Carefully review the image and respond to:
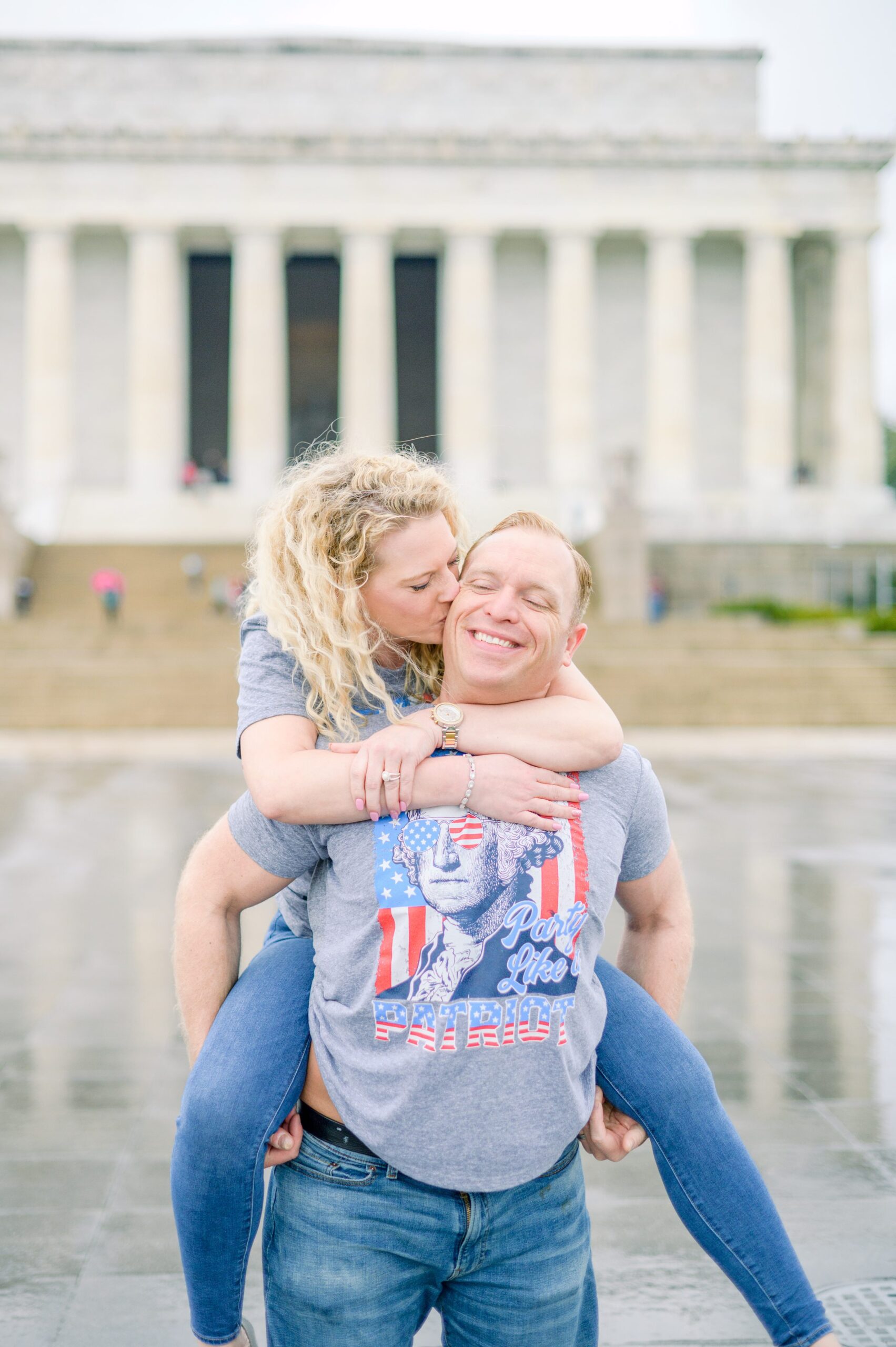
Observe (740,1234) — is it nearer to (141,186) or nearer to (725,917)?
(725,917)

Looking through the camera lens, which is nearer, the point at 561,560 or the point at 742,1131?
the point at 561,560

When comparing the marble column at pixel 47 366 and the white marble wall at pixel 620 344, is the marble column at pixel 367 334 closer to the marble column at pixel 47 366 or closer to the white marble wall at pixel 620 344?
the white marble wall at pixel 620 344

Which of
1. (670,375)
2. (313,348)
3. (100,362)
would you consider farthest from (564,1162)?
(313,348)

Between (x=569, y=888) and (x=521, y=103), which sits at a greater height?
(x=521, y=103)

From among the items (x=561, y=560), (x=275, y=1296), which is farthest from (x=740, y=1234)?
(x=561, y=560)

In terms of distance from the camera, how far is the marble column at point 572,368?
48000 millimetres

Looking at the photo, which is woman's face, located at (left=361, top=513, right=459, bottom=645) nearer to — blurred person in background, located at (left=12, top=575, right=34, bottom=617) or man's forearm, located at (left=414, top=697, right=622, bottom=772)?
Result: man's forearm, located at (left=414, top=697, right=622, bottom=772)

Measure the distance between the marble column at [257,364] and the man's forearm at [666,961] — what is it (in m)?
45.0

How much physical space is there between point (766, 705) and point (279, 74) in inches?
1584

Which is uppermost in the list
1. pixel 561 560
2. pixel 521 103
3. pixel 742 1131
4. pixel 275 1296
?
pixel 521 103

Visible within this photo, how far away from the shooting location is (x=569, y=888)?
86.0 inches

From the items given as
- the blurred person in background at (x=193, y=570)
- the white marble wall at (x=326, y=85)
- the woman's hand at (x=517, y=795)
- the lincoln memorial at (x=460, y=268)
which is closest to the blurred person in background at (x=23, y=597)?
the blurred person in background at (x=193, y=570)

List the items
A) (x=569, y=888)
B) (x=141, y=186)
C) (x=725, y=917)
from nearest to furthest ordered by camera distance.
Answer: (x=569, y=888)
(x=725, y=917)
(x=141, y=186)

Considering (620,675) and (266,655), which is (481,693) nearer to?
(266,655)
